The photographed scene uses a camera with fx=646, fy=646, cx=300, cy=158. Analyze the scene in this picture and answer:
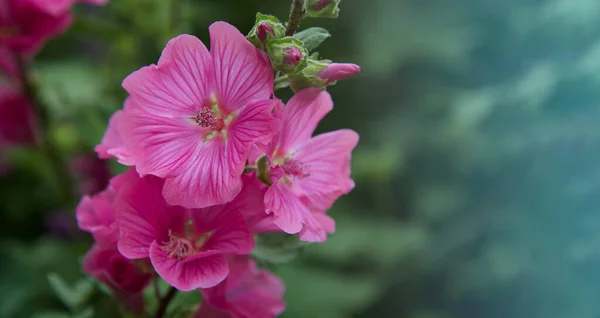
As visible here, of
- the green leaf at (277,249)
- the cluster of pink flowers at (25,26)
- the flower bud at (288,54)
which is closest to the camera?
the flower bud at (288,54)

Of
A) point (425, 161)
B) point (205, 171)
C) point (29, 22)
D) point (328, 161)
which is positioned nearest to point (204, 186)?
point (205, 171)

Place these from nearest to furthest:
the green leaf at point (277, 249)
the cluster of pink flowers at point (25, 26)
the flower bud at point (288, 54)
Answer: the flower bud at point (288, 54) → the green leaf at point (277, 249) → the cluster of pink flowers at point (25, 26)

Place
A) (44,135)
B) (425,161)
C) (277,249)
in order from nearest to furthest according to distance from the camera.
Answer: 1. (277,249)
2. (44,135)
3. (425,161)

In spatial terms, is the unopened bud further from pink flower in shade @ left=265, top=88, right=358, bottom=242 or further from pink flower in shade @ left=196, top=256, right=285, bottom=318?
pink flower in shade @ left=196, top=256, right=285, bottom=318

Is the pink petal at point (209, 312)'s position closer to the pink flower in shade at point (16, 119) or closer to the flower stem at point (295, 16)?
the flower stem at point (295, 16)

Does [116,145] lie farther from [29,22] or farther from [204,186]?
[29,22]

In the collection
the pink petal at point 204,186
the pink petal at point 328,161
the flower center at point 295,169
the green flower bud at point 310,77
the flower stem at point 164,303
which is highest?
the green flower bud at point 310,77

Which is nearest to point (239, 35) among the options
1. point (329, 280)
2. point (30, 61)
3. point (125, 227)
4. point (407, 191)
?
point (125, 227)

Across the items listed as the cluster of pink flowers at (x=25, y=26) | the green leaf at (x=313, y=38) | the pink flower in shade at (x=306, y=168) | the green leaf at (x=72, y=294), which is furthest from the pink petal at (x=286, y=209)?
the cluster of pink flowers at (x=25, y=26)
